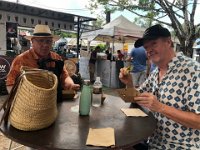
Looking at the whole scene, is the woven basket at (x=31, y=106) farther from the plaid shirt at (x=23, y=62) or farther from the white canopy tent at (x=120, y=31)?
the white canopy tent at (x=120, y=31)

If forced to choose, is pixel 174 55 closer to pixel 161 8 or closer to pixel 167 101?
pixel 167 101

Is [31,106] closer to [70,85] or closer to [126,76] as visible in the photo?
[126,76]

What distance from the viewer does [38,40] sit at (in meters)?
3.10

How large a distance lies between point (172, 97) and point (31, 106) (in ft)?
3.41

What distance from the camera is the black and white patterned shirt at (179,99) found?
1856 millimetres

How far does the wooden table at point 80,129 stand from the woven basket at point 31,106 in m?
0.06

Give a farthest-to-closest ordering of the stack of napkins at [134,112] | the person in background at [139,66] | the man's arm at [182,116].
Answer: the person in background at [139,66], the stack of napkins at [134,112], the man's arm at [182,116]

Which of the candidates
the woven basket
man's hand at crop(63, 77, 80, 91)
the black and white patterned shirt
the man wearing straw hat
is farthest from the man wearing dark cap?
the man wearing straw hat

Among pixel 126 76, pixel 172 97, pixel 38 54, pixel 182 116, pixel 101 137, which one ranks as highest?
pixel 38 54

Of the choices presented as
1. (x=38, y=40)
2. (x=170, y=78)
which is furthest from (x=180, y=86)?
(x=38, y=40)

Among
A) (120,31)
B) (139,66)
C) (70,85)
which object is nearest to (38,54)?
(70,85)

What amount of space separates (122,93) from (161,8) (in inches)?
312

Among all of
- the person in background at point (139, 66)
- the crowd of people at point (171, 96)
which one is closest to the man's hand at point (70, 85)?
the crowd of people at point (171, 96)

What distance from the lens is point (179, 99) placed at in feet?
6.40
